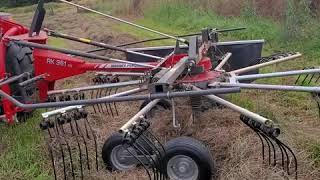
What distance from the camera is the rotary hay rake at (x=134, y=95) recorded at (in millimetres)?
4117

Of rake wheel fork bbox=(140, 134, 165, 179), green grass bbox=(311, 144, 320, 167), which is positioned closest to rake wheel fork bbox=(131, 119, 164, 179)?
rake wheel fork bbox=(140, 134, 165, 179)

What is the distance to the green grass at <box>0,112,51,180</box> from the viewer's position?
185 inches

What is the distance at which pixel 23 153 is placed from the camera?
508 cm

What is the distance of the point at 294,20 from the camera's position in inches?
406

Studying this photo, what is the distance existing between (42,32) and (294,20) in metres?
5.99

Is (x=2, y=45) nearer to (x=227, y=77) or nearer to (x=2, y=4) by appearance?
(x=227, y=77)

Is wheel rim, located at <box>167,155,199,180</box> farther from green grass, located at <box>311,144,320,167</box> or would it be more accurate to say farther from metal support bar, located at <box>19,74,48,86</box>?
metal support bar, located at <box>19,74,48,86</box>

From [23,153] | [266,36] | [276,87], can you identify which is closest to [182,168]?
[276,87]

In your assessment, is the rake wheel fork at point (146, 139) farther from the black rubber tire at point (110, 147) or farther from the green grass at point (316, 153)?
the green grass at point (316, 153)

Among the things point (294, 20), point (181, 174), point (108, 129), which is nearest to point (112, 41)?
point (294, 20)

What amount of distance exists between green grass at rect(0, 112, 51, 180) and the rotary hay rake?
0.14 metres

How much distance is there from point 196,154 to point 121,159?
83 centimetres

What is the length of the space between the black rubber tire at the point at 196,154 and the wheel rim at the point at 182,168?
1.6 inches

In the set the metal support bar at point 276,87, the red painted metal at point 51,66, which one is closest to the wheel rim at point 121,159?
the metal support bar at point 276,87
